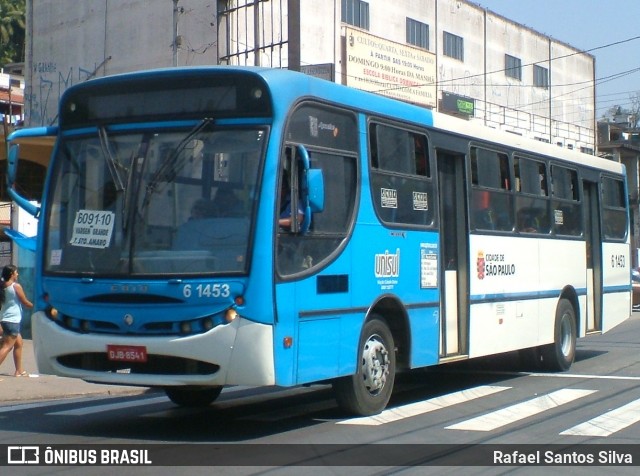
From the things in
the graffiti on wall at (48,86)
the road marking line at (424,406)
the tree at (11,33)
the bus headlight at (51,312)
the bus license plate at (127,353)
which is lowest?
the road marking line at (424,406)

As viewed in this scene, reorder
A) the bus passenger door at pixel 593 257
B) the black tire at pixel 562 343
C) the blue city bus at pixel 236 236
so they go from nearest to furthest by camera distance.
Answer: the blue city bus at pixel 236 236
the black tire at pixel 562 343
the bus passenger door at pixel 593 257

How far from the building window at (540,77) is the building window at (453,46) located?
23.2 ft

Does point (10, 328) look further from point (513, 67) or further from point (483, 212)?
point (513, 67)

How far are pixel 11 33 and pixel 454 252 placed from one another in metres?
62.2

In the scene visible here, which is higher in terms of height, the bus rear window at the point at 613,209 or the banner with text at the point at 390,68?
the banner with text at the point at 390,68

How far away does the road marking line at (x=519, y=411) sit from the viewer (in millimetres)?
10305

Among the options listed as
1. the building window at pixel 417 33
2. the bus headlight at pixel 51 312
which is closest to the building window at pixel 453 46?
the building window at pixel 417 33

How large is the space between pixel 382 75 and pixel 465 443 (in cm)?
3041

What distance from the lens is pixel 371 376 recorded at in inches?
412

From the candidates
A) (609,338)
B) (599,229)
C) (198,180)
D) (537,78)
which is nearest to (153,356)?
(198,180)

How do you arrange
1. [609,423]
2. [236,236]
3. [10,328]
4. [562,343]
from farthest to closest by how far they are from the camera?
[562,343]
[10,328]
[609,423]
[236,236]

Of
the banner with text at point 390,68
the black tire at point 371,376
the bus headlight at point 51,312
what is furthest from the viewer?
the banner with text at point 390,68

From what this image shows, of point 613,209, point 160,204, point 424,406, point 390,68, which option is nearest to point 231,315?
point 160,204

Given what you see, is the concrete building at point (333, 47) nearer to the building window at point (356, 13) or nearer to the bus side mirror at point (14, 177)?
the building window at point (356, 13)
